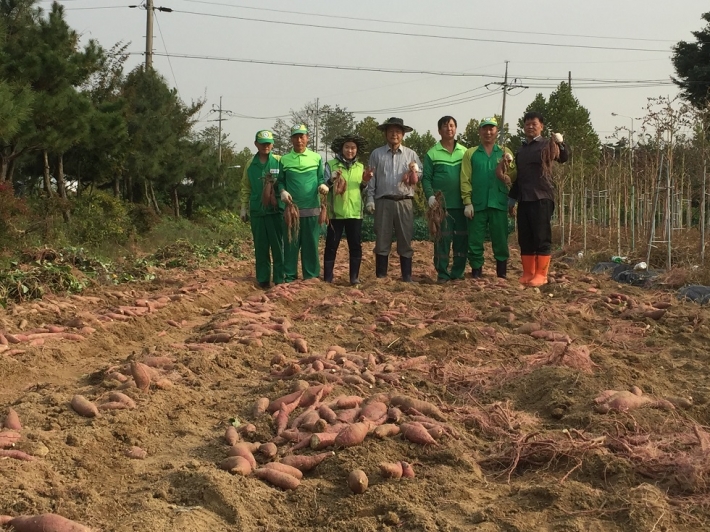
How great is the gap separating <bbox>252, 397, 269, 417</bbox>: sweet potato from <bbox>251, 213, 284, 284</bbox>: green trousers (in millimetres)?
4569

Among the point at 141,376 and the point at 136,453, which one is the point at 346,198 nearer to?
the point at 141,376

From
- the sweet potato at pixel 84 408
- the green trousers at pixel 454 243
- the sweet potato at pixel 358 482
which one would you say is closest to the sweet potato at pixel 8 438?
the sweet potato at pixel 84 408

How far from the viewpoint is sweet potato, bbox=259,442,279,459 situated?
106 inches

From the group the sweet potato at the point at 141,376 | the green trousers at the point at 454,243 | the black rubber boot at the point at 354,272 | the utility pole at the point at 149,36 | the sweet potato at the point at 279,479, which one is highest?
the utility pole at the point at 149,36

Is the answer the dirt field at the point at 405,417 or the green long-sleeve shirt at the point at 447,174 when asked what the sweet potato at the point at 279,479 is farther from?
the green long-sleeve shirt at the point at 447,174

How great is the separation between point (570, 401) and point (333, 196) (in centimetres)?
481

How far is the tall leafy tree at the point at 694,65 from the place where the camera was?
24427 mm

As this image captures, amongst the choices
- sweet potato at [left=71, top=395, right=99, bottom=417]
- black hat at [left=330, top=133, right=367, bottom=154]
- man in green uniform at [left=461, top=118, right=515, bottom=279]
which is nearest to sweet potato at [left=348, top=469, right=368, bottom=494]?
sweet potato at [left=71, top=395, right=99, bottom=417]

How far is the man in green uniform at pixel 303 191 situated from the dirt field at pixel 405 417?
1.85 m

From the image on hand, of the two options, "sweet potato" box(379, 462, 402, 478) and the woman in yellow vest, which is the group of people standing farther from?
"sweet potato" box(379, 462, 402, 478)

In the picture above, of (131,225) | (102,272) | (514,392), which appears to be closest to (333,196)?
(102,272)

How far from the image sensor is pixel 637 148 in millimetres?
13531

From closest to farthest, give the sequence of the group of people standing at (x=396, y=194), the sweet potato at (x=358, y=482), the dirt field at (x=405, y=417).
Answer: the dirt field at (x=405, y=417) < the sweet potato at (x=358, y=482) < the group of people standing at (x=396, y=194)

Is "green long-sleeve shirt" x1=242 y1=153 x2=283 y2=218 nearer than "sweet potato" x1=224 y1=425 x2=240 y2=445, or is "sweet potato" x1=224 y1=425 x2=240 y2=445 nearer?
"sweet potato" x1=224 y1=425 x2=240 y2=445
